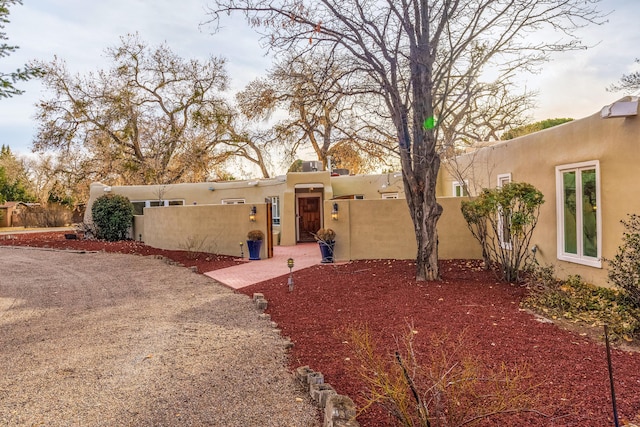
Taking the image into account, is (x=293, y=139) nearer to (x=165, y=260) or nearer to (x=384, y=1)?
(x=165, y=260)

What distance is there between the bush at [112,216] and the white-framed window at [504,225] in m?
16.0

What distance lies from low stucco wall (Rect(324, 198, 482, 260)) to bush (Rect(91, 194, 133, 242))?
11.3 m

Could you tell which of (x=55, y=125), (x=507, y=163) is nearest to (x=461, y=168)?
(x=507, y=163)

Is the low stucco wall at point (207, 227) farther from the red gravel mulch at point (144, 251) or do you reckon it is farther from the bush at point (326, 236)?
the bush at point (326, 236)

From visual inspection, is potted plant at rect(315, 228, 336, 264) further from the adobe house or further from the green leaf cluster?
the green leaf cluster

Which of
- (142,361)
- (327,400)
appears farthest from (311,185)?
(327,400)

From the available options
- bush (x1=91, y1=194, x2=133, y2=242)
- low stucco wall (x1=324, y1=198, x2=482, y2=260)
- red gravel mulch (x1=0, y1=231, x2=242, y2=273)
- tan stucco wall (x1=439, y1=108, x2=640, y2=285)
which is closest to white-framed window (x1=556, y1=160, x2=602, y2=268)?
tan stucco wall (x1=439, y1=108, x2=640, y2=285)

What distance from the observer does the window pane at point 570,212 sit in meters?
7.74

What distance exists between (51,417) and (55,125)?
89.3ft

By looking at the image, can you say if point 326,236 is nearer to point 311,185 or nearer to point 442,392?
point 311,185

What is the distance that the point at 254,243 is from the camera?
1330 centimetres

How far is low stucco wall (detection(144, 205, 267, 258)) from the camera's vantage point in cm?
1409

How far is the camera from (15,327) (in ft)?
21.2

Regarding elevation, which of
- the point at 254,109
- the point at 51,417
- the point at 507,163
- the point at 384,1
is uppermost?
the point at 384,1
